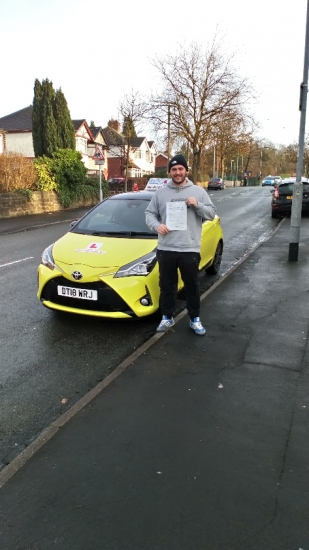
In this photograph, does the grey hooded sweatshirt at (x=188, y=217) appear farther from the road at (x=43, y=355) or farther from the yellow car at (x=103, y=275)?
the road at (x=43, y=355)

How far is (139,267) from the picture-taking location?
460 cm

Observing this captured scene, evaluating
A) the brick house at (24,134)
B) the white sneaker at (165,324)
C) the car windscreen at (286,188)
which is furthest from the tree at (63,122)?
the white sneaker at (165,324)

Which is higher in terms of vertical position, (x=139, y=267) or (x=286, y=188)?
(x=286, y=188)

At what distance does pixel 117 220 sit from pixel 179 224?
1.78 meters

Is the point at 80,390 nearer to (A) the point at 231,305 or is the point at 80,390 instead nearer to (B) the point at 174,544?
(B) the point at 174,544

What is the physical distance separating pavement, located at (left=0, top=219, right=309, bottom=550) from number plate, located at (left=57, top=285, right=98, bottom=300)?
2.64ft

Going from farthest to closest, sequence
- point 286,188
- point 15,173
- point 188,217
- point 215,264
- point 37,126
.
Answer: point 37,126 < point 15,173 < point 286,188 < point 215,264 < point 188,217

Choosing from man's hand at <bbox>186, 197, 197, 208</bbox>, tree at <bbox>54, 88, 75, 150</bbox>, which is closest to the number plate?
man's hand at <bbox>186, 197, 197, 208</bbox>

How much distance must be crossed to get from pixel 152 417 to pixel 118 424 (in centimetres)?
25

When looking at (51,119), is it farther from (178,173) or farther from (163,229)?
(163,229)

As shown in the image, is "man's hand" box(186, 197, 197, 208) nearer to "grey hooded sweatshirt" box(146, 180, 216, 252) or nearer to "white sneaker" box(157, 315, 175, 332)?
"grey hooded sweatshirt" box(146, 180, 216, 252)

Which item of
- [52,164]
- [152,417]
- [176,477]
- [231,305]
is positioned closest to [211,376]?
[152,417]

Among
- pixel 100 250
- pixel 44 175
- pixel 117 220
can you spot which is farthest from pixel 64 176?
pixel 100 250

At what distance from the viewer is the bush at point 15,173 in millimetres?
18875
